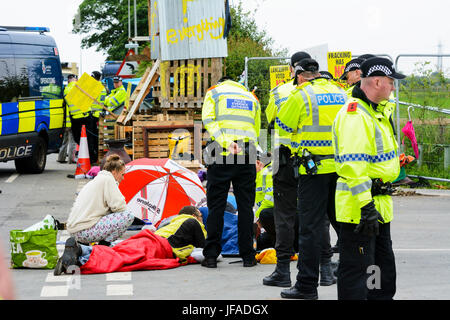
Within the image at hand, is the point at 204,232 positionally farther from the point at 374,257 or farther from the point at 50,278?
the point at 374,257

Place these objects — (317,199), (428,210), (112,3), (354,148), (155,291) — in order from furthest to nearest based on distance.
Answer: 1. (112,3)
2. (428,210)
3. (155,291)
4. (317,199)
5. (354,148)

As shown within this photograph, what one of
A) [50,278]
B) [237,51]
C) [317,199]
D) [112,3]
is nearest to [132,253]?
[50,278]

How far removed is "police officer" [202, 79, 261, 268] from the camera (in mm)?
8094

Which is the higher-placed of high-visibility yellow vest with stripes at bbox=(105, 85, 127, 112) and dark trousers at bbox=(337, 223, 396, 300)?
high-visibility yellow vest with stripes at bbox=(105, 85, 127, 112)

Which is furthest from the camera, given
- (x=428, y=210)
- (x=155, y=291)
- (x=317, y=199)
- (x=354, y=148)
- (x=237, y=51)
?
(x=237, y=51)

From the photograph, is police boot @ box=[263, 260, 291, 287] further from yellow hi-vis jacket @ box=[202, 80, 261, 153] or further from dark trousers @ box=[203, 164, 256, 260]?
yellow hi-vis jacket @ box=[202, 80, 261, 153]

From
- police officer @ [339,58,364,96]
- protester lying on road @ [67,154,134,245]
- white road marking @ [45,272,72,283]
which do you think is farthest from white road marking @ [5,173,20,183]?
police officer @ [339,58,364,96]

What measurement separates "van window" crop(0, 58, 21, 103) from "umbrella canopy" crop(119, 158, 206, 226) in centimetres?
694

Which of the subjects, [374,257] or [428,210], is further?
[428,210]

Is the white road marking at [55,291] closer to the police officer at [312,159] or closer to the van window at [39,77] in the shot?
the police officer at [312,159]

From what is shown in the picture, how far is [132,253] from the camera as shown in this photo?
26.7 feet

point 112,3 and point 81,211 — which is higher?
point 112,3

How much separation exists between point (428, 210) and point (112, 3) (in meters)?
51.8

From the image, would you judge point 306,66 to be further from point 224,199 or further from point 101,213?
point 101,213
